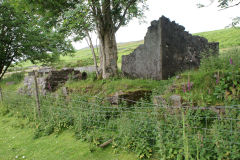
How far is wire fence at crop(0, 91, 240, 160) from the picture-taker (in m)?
3.47

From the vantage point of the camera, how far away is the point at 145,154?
166 inches

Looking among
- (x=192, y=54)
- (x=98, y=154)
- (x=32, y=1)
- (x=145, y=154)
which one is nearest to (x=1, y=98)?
(x=32, y=1)

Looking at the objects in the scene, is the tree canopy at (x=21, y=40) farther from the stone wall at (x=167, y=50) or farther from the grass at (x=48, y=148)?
the grass at (x=48, y=148)

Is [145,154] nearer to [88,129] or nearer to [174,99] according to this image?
[174,99]

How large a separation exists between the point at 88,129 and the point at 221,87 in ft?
13.7

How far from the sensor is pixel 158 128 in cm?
402

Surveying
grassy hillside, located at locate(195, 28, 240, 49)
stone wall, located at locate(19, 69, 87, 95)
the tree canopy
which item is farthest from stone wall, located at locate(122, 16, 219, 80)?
grassy hillside, located at locate(195, 28, 240, 49)

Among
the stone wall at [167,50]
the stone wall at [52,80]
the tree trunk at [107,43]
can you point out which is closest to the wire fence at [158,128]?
the stone wall at [52,80]

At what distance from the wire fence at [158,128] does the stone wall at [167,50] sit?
2.92m

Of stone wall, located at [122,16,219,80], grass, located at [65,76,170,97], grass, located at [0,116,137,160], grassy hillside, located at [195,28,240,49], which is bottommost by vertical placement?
grass, located at [0,116,137,160]

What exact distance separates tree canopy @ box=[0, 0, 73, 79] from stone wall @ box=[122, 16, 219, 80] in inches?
326

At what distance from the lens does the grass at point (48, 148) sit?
4.68m

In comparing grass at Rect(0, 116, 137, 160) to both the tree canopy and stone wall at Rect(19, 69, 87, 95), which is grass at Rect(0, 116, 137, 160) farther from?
the tree canopy

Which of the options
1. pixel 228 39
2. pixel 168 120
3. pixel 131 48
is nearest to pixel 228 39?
pixel 228 39
